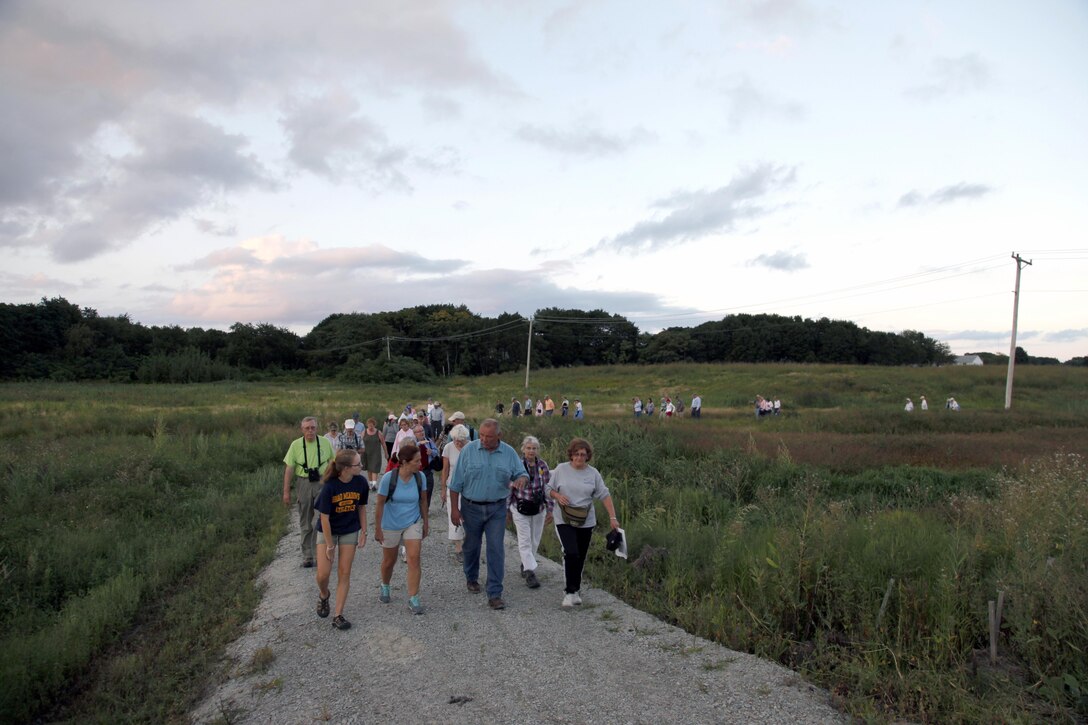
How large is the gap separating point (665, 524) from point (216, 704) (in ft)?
20.1

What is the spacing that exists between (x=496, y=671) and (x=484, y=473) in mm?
2075

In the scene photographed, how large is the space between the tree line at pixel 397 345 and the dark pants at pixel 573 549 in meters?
72.2

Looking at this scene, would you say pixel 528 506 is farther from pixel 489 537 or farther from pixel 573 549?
pixel 573 549

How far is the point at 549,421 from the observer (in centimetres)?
2466

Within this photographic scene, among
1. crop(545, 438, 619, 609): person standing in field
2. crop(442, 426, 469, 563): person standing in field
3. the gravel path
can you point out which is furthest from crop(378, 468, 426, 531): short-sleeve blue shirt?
crop(545, 438, 619, 609): person standing in field

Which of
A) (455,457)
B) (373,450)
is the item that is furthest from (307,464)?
(373,450)

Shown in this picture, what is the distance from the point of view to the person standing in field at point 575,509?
21.6ft

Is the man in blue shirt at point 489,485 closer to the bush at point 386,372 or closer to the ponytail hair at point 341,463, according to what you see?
the ponytail hair at point 341,463

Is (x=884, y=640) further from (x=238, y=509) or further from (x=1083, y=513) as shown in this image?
(x=238, y=509)

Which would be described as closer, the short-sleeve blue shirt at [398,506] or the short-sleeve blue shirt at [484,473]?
the short-sleeve blue shirt at [398,506]

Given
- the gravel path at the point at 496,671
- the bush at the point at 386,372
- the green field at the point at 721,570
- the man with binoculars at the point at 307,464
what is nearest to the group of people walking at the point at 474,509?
the gravel path at the point at 496,671

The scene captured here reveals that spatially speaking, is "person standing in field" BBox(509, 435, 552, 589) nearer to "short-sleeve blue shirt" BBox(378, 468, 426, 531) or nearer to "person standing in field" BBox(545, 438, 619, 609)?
"person standing in field" BBox(545, 438, 619, 609)

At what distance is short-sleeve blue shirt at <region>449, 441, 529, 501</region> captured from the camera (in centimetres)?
682

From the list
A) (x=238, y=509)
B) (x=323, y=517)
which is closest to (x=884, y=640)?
(x=323, y=517)
